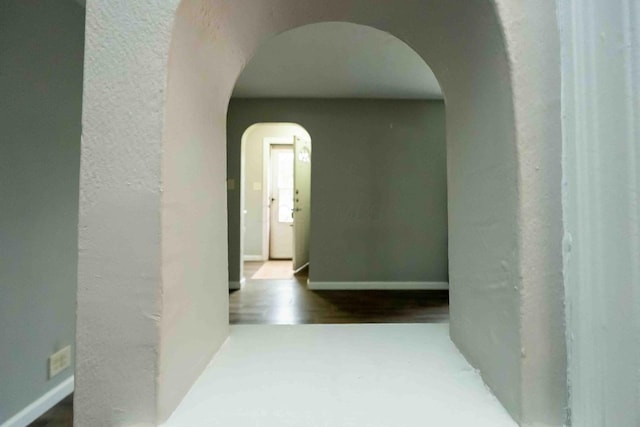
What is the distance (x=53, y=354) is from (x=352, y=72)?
277 cm

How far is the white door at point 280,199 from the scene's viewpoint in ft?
17.3

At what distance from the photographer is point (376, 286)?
10.7ft

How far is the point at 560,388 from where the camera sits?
1.50 ft

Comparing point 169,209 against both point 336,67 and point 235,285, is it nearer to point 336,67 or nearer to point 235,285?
point 336,67

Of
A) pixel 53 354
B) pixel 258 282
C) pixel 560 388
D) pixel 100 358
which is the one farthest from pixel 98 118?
pixel 258 282

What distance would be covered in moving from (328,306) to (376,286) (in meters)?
0.82

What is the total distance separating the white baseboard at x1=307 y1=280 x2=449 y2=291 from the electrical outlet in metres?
2.09

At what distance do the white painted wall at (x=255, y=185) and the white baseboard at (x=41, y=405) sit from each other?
11.8 ft

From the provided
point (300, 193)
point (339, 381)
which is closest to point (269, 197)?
point (300, 193)

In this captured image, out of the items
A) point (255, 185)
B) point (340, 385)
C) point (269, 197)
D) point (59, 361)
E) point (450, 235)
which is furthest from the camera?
point (269, 197)

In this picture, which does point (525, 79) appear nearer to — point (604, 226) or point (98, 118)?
point (604, 226)

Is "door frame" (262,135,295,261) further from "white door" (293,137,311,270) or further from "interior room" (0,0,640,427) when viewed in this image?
"interior room" (0,0,640,427)

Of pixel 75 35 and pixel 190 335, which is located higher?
pixel 75 35

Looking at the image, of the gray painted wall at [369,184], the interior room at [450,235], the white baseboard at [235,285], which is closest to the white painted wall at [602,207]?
the interior room at [450,235]
